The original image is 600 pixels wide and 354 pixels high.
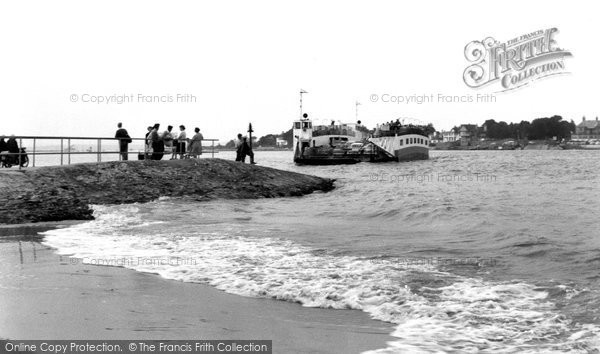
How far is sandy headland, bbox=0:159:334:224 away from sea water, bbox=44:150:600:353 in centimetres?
107

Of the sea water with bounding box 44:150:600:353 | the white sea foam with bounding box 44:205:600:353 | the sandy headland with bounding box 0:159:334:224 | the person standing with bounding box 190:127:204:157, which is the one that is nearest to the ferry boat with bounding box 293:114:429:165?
the sandy headland with bounding box 0:159:334:224

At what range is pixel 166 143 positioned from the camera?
26062 mm

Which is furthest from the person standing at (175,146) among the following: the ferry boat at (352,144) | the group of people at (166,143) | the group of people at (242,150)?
the ferry boat at (352,144)

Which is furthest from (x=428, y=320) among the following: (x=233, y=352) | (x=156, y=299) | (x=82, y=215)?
(x=82, y=215)

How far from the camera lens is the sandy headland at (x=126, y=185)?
1486 cm

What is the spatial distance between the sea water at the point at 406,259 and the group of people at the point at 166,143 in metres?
5.13

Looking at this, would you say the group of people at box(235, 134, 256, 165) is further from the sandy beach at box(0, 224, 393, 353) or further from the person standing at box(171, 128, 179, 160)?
the sandy beach at box(0, 224, 393, 353)

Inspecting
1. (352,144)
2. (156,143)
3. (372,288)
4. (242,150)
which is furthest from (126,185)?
(352,144)

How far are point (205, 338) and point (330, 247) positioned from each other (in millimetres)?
6102

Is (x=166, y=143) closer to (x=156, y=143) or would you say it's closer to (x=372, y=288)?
(x=156, y=143)

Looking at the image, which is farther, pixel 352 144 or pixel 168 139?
pixel 352 144

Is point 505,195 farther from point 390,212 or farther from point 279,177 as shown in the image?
point 279,177

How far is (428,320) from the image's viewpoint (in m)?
6.24

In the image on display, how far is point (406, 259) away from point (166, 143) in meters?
18.2
